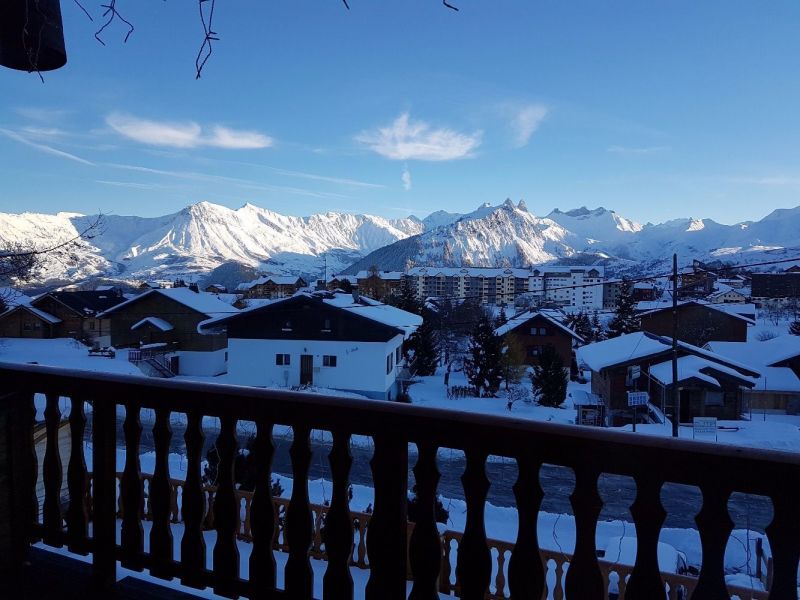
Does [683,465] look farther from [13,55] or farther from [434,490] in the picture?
[13,55]

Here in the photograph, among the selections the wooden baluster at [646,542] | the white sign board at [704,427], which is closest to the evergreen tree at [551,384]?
the white sign board at [704,427]

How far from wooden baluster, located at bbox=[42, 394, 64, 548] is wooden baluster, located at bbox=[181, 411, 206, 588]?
23.1 inches

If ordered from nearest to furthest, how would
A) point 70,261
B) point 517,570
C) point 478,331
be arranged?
point 517,570 < point 70,261 < point 478,331

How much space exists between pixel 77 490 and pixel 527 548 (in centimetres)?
160

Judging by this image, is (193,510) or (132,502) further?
(132,502)

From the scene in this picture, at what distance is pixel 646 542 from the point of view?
1.21 meters

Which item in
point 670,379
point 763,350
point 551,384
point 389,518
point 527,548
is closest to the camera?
point 527,548

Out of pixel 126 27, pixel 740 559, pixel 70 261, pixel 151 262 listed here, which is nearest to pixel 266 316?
pixel 70 261

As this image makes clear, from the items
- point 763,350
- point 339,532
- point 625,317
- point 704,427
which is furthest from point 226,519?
point 625,317

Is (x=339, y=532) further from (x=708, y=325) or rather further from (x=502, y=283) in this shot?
(x=502, y=283)

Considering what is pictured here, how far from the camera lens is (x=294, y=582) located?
63.6 inches

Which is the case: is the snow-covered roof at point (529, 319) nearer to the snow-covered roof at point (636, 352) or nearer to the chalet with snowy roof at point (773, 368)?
the snow-covered roof at point (636, 352)

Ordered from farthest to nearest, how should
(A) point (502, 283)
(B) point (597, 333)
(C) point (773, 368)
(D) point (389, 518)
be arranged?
(A) point (502, 283) → (B) point (597, 333) → (C) point (773, 368) → (D) point (389, 518)

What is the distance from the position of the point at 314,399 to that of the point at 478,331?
63.5 ft
